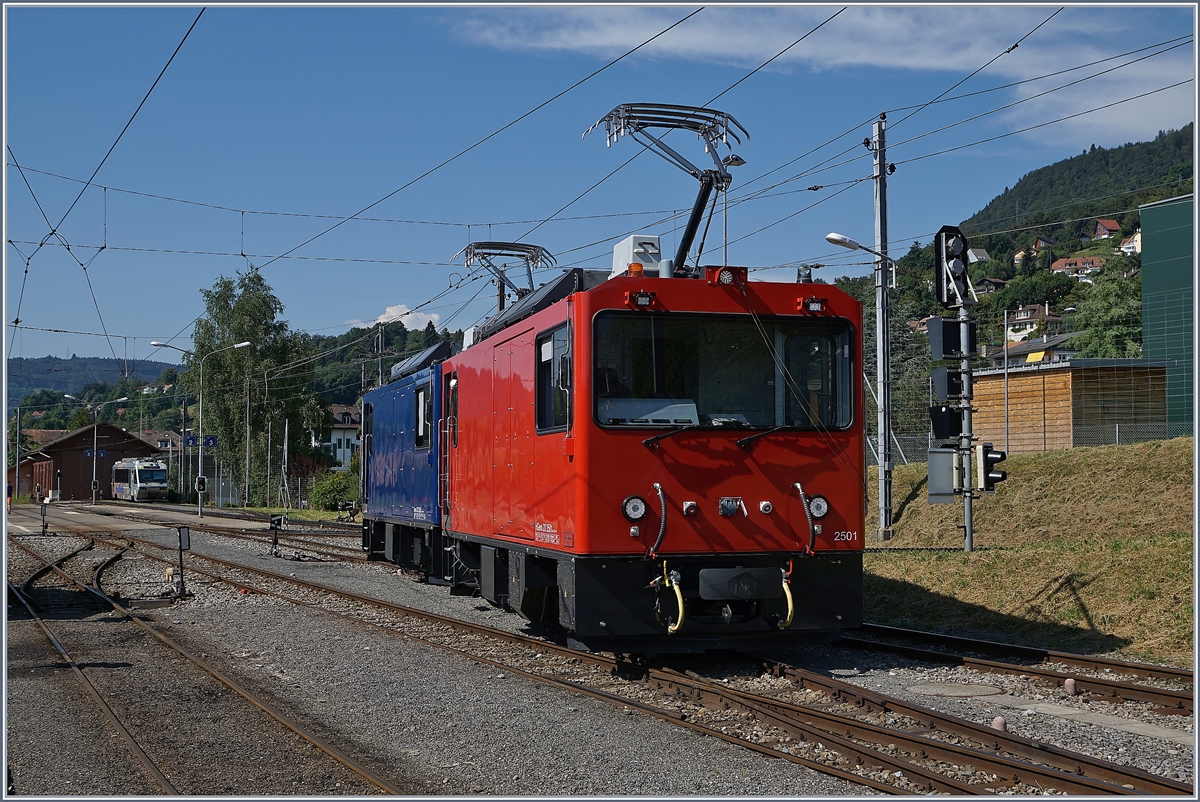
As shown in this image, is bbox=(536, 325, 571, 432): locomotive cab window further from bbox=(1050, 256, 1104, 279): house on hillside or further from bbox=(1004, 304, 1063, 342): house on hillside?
bbox=(1050, 256, 1104, 279): house on hillside

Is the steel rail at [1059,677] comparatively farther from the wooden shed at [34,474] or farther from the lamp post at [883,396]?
the wooden shed at [34,474]

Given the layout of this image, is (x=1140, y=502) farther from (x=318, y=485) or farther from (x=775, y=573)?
(x=318, y=485)

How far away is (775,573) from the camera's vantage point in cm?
912

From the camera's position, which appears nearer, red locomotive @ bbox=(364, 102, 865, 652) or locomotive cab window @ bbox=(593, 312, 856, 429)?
red locomotive @ bbox=(364, 102, 865, 652)

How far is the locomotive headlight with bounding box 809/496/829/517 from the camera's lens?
9352 mm

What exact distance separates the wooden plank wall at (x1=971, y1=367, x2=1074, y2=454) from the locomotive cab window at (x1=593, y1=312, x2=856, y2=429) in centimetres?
1997

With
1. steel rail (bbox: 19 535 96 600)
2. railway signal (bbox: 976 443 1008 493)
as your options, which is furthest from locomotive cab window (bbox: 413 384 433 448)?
railway signal (bbox: 976 443 1008 493)

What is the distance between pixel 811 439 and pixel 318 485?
47.2m

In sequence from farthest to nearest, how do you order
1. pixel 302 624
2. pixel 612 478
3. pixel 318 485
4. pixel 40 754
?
pixel 318 485 < pixel 302 624 < pixel 612 478 < pixel 40 754

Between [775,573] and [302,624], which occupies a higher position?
[775,573]

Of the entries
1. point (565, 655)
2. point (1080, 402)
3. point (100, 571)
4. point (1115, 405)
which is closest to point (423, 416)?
point (565, 655)

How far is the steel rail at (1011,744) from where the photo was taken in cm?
570

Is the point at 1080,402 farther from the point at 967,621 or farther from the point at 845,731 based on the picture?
the point at 845,731

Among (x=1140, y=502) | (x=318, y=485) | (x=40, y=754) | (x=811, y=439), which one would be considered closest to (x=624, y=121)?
(x=811, y=439)
